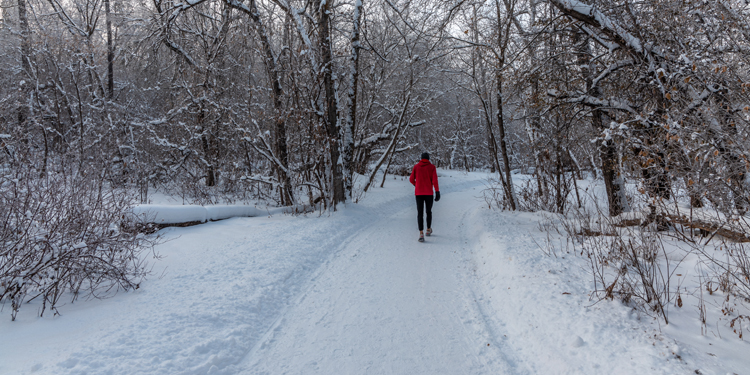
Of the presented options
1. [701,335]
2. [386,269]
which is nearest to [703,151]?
[701,335]

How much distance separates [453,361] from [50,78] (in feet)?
64.1

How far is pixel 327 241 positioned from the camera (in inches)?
295

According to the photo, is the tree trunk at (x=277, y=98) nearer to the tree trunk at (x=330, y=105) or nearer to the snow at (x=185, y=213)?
the tree trunk at (x=330, y=105)

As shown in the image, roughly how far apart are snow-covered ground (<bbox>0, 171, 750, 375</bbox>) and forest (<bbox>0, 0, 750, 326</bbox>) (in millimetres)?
536

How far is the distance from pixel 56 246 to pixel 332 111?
8064 millimetres

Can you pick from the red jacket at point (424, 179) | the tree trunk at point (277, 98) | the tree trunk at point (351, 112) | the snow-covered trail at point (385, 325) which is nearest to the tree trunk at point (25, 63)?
the tree trunk at point (277, 98)

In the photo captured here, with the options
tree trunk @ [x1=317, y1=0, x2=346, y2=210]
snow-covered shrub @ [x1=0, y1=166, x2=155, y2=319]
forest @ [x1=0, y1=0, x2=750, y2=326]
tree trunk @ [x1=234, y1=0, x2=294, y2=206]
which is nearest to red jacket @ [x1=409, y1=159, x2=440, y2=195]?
forest @ [x1=0, y1=0, x2=750, y2=326]

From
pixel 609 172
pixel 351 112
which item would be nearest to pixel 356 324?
pixel 609 172

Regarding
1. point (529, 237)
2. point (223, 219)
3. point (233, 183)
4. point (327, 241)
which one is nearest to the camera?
point (529, 237)

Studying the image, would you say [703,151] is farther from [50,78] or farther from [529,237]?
[50,78]

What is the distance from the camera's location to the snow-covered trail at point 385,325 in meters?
3.18

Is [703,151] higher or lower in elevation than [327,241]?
higher

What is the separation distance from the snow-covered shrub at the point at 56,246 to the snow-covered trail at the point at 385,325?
7.28 ft

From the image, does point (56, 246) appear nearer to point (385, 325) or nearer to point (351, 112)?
point (385, 325)
